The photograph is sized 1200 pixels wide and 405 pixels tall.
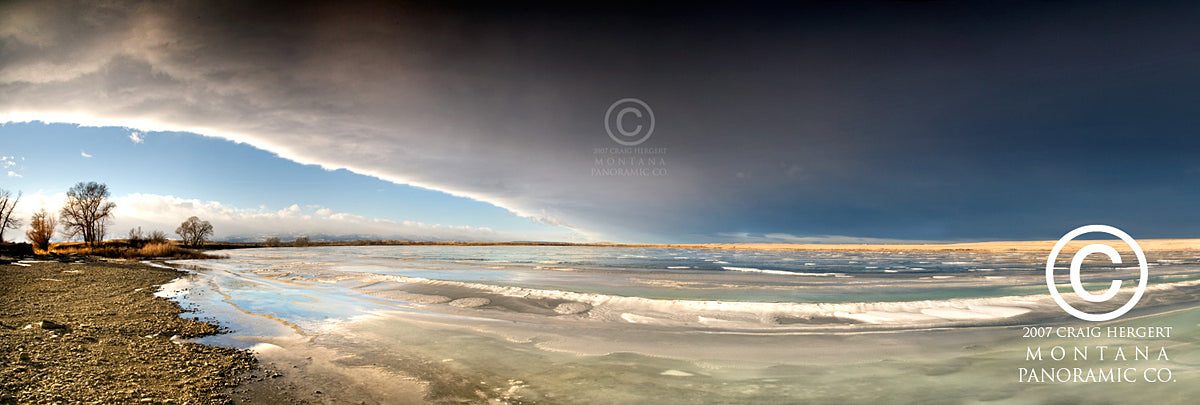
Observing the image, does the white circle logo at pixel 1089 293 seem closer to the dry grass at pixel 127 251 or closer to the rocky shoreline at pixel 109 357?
the rocky shoreline at pixel 109 357

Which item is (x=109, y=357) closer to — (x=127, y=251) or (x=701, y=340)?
(x=701, y=340)

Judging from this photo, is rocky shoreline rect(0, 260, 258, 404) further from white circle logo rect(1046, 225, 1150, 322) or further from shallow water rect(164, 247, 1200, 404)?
white circle logo rect(1046, 225, 1150, 322)

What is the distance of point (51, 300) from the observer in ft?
36.5

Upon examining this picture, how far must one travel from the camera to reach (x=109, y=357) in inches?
243

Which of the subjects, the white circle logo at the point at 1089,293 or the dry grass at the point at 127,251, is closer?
the white circle logo at the point at 1089,293

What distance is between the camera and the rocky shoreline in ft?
15.9

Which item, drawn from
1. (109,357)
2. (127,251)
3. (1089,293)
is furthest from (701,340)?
(127,251)

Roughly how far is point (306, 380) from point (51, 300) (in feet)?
36.6

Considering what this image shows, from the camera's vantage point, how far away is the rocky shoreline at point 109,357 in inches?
190

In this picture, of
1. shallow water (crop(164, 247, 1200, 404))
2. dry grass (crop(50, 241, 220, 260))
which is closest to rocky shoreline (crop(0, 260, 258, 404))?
shallow water (crop(164, 247, 1200, 404))

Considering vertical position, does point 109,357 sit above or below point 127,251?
above

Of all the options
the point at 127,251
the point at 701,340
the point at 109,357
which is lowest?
the point at 127,251

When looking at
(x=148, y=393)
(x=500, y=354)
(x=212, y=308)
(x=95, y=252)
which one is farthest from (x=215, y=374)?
(x=95, y=252)

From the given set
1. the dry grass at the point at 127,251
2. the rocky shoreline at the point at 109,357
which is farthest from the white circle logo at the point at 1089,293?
the dry grass at the point at 127,251
